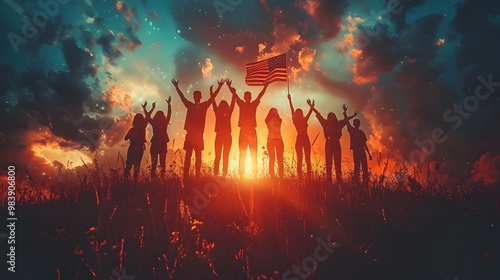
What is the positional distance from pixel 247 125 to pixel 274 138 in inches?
38.1

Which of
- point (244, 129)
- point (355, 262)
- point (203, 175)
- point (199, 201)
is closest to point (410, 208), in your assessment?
point (355, 262)

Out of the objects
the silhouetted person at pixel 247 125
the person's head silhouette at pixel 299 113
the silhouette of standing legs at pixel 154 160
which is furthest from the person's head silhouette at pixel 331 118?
the silhouette of standing legs at pixel 154 160

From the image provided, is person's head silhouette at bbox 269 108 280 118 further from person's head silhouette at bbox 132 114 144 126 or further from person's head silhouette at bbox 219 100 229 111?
person's head silhouette at bbox 132 114 144 126

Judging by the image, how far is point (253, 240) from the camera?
2619 millimetres

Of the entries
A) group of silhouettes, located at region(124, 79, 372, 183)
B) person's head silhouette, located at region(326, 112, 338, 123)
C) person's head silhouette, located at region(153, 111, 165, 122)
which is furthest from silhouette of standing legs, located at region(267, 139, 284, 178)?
person's head silhouette, located at region(153, 111, 165, 122)

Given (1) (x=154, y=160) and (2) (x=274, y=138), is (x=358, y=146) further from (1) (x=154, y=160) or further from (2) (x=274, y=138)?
(1) (x=154, y=160)

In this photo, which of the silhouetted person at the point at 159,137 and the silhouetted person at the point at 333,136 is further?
the silhouetted person at the point at 333,136

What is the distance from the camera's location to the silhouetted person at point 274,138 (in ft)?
30.3

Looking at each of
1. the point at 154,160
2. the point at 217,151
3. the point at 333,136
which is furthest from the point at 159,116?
the point at 333,136

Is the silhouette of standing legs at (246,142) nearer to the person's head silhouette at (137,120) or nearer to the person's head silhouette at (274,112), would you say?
the person's head silhouette at (274,112)

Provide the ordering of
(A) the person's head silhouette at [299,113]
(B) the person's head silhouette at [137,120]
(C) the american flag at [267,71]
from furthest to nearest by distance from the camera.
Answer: (C) the american flag at [267,71], (A) the person's head silhouette at [299,113], (B) the person's head silhouette at [137,120]

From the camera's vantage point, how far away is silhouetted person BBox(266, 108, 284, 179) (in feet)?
30.3

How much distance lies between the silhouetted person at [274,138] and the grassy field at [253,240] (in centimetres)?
356

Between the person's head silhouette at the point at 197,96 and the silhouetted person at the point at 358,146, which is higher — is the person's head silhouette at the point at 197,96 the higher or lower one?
the higher one
